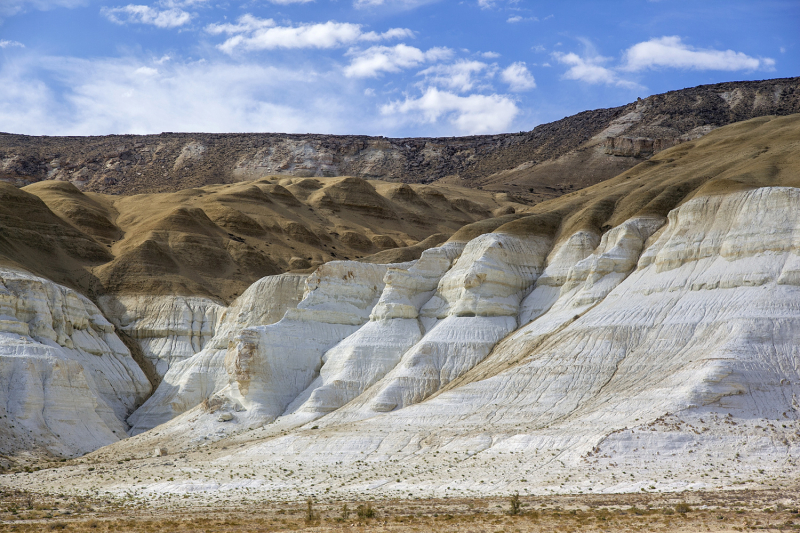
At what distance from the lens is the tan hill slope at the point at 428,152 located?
155 metres

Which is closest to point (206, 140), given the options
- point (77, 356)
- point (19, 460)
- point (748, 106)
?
point (748, 106)

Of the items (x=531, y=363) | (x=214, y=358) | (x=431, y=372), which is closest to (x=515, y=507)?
(x=531, y=363)

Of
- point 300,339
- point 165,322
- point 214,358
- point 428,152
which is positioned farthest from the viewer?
point 428,152

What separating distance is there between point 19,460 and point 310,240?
61054mm

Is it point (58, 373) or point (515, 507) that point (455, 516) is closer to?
point (515, 507)

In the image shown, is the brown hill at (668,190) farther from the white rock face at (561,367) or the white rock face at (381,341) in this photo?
the white rock face at (381,341)

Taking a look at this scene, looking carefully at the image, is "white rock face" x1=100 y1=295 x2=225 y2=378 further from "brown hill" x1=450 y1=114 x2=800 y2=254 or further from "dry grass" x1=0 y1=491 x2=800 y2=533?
"dry grass" x1=0 y1=491 x2=800 y2=533

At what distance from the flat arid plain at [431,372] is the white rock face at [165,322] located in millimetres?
194

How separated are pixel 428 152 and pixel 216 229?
87.3 m

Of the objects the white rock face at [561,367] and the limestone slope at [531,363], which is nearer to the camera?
the white rock face at [561,367]

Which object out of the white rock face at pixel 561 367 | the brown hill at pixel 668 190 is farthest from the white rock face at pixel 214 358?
the brown hill at pixel 668 190

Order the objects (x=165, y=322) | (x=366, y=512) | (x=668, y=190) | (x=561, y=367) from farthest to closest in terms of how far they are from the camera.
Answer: (x=165, y=322), (x=668, y=190), (x=561, y=367), (x=366, y=512)

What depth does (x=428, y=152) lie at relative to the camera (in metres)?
182

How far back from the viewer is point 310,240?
10700 cm
